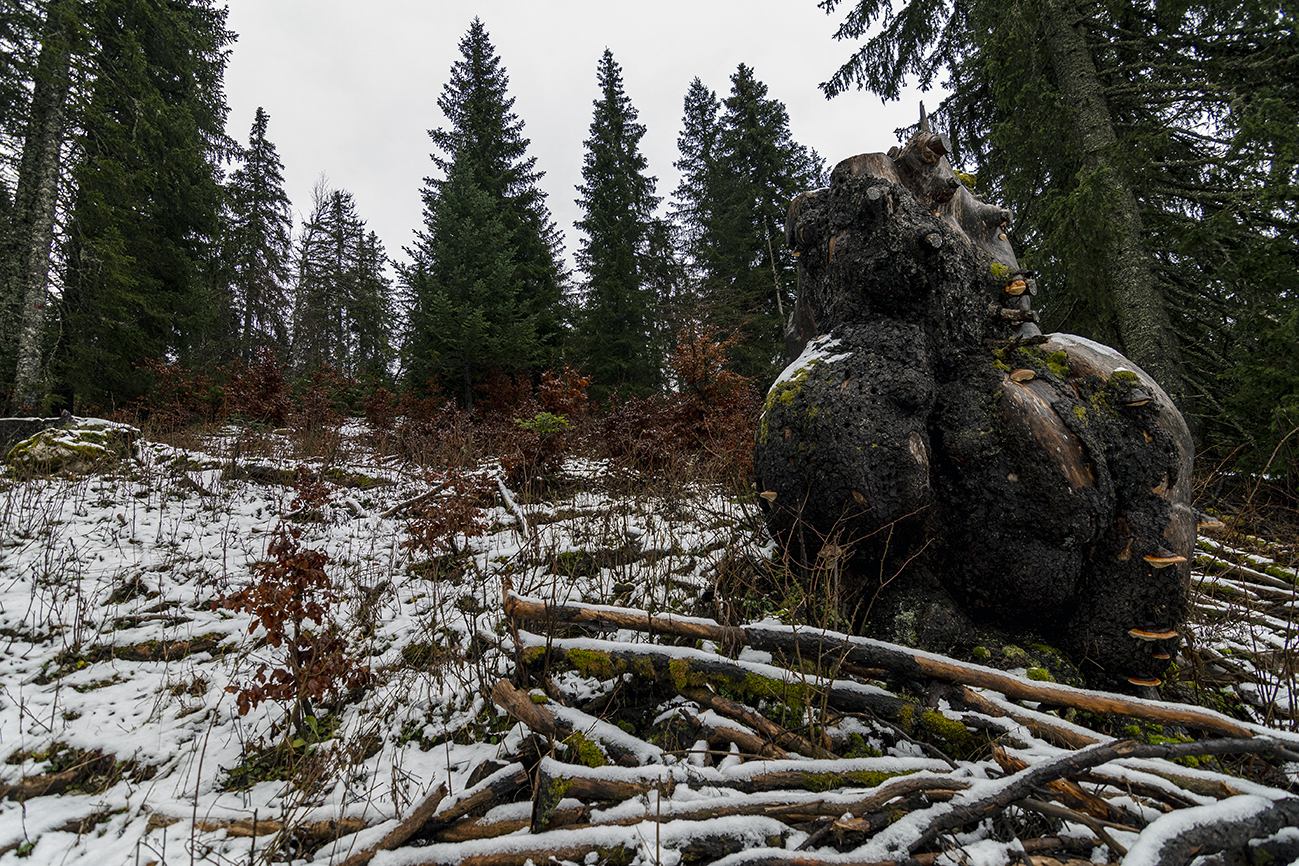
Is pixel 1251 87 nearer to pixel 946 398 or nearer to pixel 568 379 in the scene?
pixel 946 398

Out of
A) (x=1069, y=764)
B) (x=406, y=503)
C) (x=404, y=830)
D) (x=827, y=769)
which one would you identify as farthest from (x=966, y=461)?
(x=406, y=503)

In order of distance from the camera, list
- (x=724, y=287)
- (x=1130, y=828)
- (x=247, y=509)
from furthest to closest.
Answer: (x=724, y=287), (x=247, y=509), (x=1130, y=828)

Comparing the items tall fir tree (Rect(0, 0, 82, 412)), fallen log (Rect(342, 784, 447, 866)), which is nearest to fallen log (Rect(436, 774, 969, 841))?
fallen log (Rect(342, 784, 447, 866))

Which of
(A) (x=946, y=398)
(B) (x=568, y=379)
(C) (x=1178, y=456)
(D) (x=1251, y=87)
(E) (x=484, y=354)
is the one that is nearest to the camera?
(C) (x=1178, y=456)

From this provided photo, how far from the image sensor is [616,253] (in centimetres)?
1595

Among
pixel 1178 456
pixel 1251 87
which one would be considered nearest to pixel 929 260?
pixel 1178 456

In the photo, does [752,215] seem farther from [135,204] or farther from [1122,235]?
[135,204]

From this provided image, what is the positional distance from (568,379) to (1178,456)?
21.8 ft

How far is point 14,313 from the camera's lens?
851 centimetres

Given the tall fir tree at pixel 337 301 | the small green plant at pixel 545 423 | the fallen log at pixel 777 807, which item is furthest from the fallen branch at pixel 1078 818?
the tall fir tree at pixel 337 301

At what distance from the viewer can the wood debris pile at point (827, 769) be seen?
149 centimetres

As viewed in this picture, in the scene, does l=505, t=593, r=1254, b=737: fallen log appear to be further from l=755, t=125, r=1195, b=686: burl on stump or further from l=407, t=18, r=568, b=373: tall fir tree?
l=407, t=18, r=568, b=373: tall fir tree

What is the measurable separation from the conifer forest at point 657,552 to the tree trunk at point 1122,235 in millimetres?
66

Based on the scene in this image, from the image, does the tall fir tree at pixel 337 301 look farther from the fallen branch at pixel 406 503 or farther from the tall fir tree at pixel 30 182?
the fallen branch at pixel 406 503
